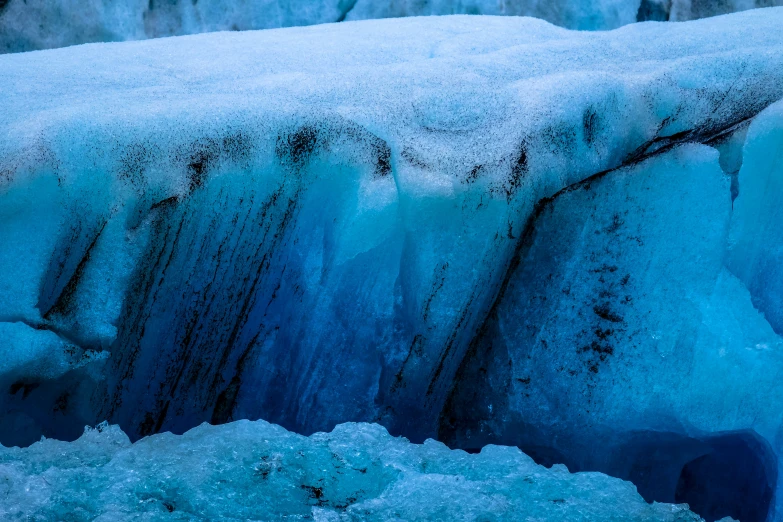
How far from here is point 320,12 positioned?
4.04m

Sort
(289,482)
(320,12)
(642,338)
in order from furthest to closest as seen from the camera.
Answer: (320,12), (642,338), (289,482)

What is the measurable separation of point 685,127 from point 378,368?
963 millimetres

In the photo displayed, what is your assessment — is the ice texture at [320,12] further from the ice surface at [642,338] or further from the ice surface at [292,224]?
the ice surface at [642,338]

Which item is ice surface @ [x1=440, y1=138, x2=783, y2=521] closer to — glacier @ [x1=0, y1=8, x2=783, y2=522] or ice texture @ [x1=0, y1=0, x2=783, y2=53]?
glacier @ [x1=0, y1=8, x2=783, y2=522]

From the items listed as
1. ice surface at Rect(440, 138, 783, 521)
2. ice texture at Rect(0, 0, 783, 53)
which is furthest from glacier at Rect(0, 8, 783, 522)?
ice texture at Rect(0, 0, 783, 53)

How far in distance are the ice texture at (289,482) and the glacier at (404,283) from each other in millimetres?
16

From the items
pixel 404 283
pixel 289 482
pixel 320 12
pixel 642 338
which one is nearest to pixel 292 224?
pixel 404 283

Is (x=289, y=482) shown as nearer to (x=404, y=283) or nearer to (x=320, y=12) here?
(x=404, y=283)

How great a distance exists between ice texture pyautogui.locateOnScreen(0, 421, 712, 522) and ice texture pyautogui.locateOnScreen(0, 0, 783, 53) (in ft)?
9.62

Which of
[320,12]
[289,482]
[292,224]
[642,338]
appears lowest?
[289,482]

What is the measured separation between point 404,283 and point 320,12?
2816 millimetres

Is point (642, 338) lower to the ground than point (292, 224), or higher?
lower

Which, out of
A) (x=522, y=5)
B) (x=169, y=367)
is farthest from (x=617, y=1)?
(x=169, y=367)

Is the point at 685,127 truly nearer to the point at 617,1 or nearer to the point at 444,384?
the point at 444,384
